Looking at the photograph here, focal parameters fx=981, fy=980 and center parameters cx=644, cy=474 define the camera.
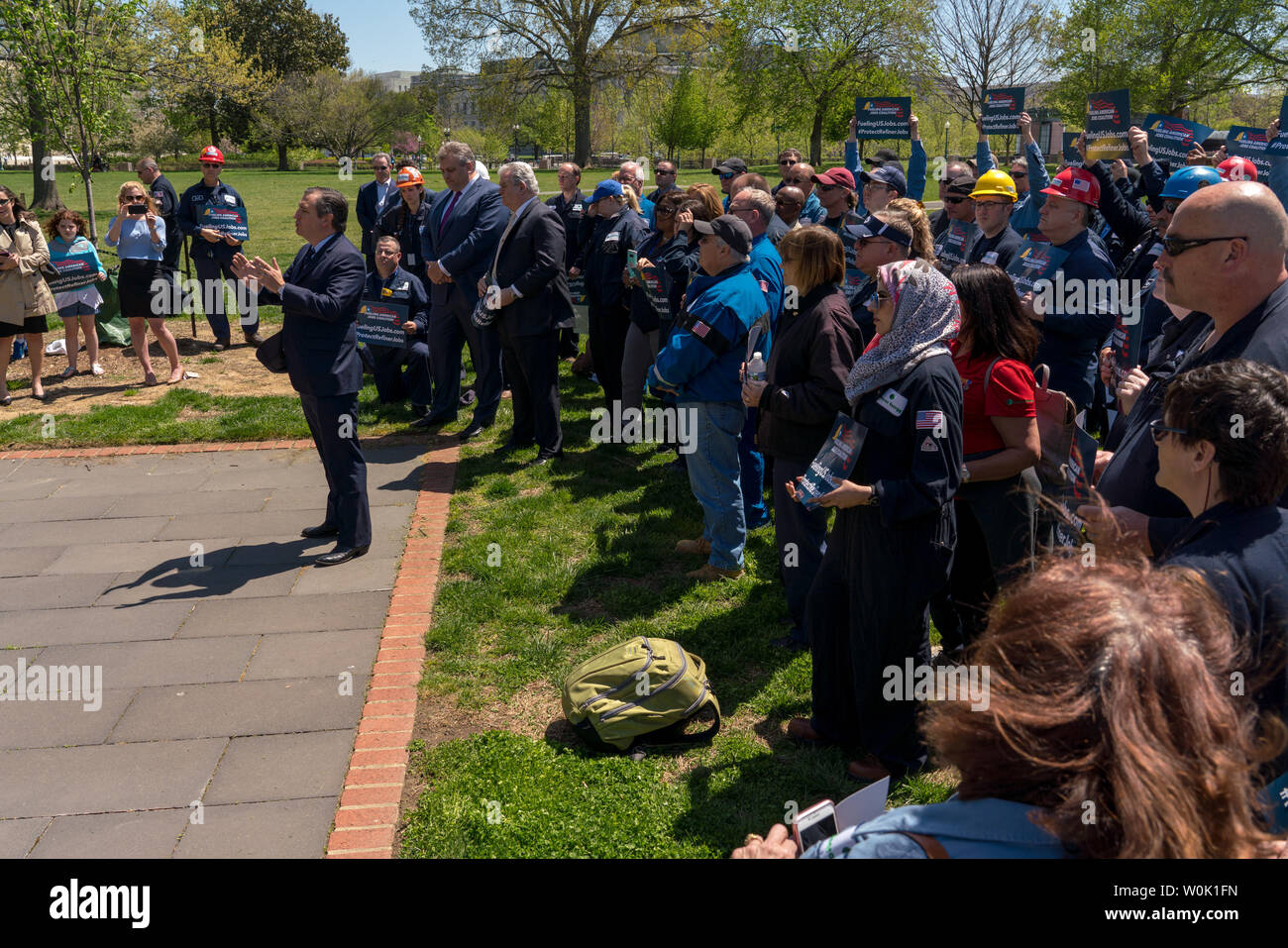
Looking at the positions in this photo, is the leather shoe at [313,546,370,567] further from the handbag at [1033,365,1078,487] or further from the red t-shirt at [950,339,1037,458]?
the handbag at [1033,365,1078,487]

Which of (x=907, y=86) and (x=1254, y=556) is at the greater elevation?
(x=907, y=86)

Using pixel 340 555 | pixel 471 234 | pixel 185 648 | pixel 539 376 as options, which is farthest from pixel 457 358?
pixel 185 648

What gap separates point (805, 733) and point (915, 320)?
6.26ft

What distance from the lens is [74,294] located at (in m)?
10.8

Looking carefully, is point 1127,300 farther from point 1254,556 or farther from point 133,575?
point 133,575

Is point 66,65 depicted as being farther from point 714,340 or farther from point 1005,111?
point 714,340

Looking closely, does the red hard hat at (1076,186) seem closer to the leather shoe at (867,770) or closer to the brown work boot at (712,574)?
the brown work boot at (712,574)

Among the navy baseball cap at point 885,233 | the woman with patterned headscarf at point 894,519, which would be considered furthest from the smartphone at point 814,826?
the navy baseball cap at point 885,233

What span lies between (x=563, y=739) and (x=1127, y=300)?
4.58 meters

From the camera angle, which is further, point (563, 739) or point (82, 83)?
point (82, 83)

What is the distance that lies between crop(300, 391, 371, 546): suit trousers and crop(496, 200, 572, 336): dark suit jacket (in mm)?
2116
